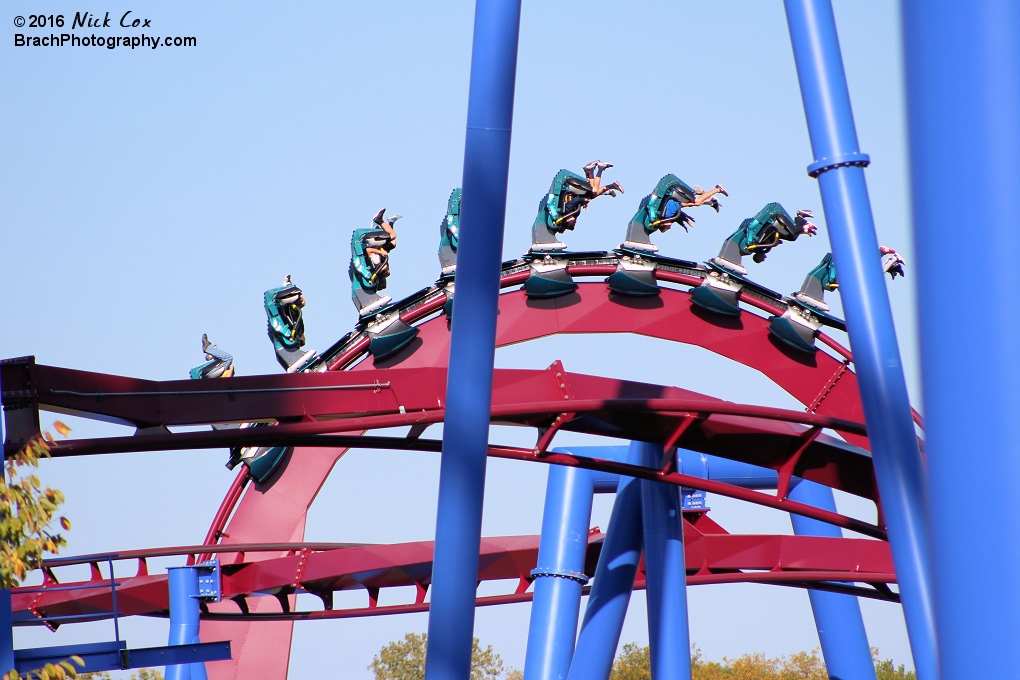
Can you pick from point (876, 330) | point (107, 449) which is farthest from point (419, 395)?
point (876, 330)

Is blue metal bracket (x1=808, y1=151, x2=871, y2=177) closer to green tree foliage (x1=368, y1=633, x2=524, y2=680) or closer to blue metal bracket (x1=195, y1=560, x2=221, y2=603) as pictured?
blue metal bracket (x1=195, y1=560, x2=221, y2=603)

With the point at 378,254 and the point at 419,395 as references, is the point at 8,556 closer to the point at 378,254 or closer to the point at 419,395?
the point at 419,395

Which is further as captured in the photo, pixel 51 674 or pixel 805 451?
pixel 805 451

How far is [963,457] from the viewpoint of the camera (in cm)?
147

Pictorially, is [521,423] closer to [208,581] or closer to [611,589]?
[611,589]

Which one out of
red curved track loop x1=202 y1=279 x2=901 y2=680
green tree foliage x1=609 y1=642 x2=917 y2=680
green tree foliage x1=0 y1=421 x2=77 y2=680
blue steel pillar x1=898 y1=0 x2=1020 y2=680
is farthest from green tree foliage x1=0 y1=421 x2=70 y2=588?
green tree foliage x1=609 y1=642 x2=917 y2=680

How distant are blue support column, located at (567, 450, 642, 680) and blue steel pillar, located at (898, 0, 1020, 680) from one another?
662 centimetres

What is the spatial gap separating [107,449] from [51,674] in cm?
226

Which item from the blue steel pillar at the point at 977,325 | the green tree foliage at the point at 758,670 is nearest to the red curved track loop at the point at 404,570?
the blue steel pillar at the point at 977,325

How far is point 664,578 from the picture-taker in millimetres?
7863

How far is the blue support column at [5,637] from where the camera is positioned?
5.05 meters

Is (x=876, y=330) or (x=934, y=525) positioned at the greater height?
(x=876, y=330)

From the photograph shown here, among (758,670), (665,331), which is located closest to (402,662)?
(758,670)

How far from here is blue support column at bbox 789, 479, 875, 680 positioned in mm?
8961
